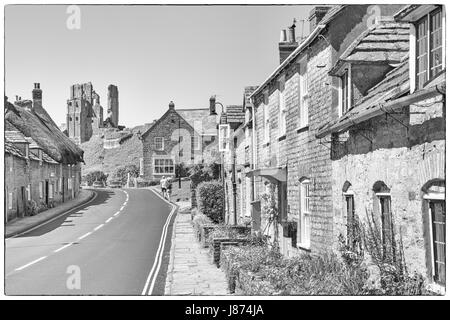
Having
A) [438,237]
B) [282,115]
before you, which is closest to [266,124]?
[282,115]

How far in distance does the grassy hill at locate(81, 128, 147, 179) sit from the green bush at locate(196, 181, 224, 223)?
28.6 meters

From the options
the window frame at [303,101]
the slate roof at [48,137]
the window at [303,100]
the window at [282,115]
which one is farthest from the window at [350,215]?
the slate roof at [48,137]

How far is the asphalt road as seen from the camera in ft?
33.4

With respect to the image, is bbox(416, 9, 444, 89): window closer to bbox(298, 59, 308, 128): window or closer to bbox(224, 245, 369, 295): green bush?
bbox(224, 245, 369, 295): green bush

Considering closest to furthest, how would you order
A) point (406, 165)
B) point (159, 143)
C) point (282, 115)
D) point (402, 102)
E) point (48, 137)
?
point (402, 102), point (406, 165), point (282, 115), point (48, 137), point (159, 143)

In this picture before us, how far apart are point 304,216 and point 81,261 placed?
5518 mm

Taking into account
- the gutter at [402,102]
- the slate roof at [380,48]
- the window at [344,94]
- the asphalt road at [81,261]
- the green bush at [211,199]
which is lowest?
the asphalt road at [81,261]

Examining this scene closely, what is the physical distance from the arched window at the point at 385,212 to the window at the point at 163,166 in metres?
41.5

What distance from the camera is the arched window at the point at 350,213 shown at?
30.9ft

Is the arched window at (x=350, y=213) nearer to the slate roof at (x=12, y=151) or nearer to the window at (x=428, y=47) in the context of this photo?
the window at (x=428, y=47)

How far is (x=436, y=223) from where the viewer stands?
6945 mm

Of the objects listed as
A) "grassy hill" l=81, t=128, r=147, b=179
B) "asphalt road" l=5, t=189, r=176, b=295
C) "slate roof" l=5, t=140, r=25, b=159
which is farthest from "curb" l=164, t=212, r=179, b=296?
"grassy hill" l=81, t=128, r=147, b=179

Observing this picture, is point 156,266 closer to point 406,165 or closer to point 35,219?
point 35,219
